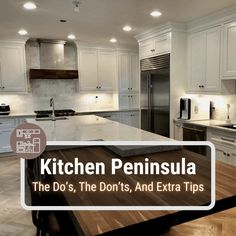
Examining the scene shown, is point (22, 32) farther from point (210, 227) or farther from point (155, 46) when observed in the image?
point (210, 227)

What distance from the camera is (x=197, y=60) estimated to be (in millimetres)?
4109

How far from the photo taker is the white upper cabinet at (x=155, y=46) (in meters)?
4.28

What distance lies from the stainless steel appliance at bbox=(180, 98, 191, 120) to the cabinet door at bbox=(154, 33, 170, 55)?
92 centimetres

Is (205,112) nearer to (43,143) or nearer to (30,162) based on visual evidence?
(30,162)

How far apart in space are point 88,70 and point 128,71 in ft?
3.42

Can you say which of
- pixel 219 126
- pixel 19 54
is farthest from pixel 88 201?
pixel 19 54

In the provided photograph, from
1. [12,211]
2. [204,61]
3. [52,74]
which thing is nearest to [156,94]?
[204,61]

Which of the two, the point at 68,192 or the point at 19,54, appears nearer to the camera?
the point at 68,192

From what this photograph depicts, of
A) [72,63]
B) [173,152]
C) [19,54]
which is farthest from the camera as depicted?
[72,63]

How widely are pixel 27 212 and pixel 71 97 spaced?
3.71m

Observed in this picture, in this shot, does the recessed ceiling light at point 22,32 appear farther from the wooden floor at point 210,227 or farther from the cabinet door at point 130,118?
the wooden floor at point 210,227

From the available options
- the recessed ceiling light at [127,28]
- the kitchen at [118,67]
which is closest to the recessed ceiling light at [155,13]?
the kitchen at [118,67]

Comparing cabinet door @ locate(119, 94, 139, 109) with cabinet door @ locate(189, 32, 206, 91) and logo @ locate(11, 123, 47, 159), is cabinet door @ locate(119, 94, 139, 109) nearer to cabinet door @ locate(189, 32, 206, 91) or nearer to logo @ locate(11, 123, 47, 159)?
cabinet door @ locate(189, 32, 206, 91)

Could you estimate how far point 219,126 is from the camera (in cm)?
349
